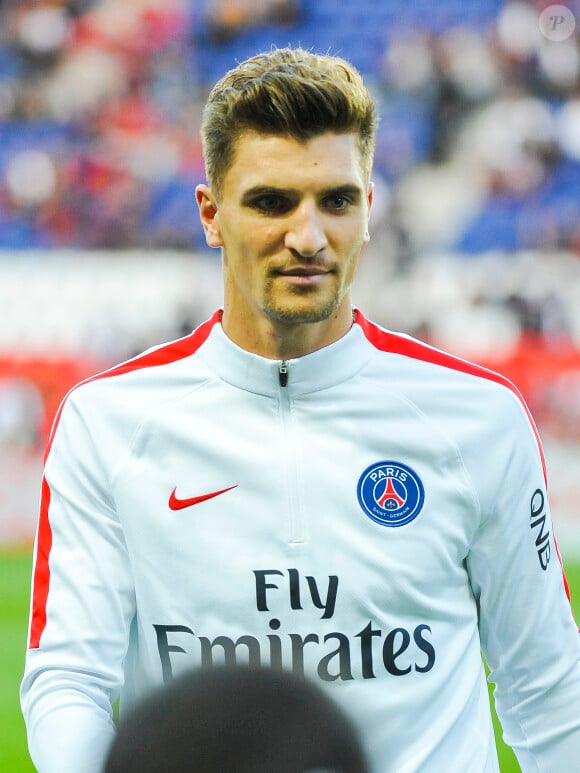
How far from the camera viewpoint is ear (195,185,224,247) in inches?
97.8

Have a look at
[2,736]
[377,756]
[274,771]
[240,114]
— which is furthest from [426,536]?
[2,736]

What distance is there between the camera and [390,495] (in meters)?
2.40

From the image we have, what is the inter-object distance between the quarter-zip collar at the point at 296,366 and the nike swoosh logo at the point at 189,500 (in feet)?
0.66

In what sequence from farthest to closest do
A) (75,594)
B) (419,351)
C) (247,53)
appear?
(247,53)
(419,351)
(75,594)

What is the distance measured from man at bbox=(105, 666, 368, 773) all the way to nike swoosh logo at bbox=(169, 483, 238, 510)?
3.23ft

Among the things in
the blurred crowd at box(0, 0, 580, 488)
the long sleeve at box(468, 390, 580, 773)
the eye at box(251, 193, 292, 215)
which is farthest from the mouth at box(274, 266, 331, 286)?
the blurred crowd at box(0, 0, 580, 488)

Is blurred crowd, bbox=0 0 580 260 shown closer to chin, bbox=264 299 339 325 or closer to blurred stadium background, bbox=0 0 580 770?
blurred stadium background, bbox=0 0 580 770

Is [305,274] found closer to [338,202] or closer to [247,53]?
[338,202]

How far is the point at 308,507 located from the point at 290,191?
0.55 meters

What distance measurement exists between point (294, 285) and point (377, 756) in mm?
811

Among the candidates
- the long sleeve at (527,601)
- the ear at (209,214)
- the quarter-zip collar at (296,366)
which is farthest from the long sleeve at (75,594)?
the long sleeve at (527,601)

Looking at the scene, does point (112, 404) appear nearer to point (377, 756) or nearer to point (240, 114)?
point (240, 114)

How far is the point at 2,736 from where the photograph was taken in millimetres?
5707

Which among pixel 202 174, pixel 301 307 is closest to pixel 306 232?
pixel 301 307
